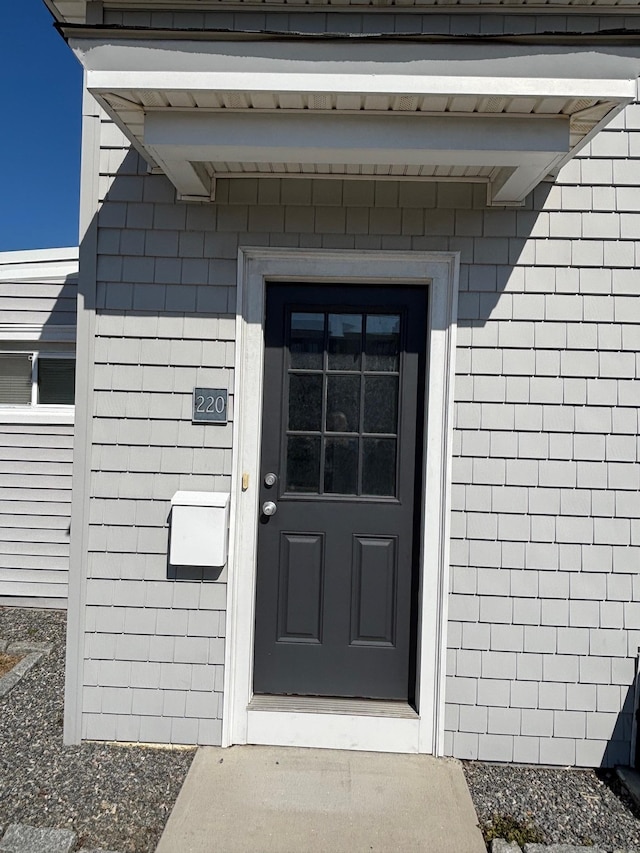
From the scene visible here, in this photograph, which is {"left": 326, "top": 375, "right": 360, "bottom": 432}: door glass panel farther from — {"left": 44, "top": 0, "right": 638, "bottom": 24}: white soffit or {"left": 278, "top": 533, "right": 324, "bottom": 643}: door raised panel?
{"left": 44, "top": 0, "right": 638, "bottom": 24}: white soffit

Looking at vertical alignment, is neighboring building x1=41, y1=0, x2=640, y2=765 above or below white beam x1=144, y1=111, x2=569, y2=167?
below

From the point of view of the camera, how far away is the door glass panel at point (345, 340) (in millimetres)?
2898

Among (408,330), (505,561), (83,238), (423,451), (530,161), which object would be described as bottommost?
(505,561)

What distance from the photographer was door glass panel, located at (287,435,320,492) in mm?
2902

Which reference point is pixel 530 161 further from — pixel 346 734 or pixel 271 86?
pixel 346 734

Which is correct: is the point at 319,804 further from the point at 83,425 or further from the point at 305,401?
the point at 83,425

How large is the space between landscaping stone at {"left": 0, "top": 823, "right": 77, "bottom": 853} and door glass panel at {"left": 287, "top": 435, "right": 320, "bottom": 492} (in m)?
1.54

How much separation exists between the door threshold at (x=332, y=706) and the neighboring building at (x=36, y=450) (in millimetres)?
2437

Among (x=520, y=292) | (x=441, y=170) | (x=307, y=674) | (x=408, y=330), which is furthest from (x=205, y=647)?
(x=441, y=170)

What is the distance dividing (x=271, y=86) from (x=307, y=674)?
2.43 m

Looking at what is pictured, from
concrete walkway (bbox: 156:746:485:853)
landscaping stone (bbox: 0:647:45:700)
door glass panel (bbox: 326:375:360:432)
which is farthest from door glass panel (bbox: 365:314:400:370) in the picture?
landscaping stone (bbox: 0:647:45:700)

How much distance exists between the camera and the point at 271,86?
7.00ft

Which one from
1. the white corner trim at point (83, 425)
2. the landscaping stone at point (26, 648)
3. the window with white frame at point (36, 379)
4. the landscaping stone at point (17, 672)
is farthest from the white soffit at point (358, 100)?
the landscaping stone at point (26, 648)

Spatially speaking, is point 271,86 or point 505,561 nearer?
point 271,86
